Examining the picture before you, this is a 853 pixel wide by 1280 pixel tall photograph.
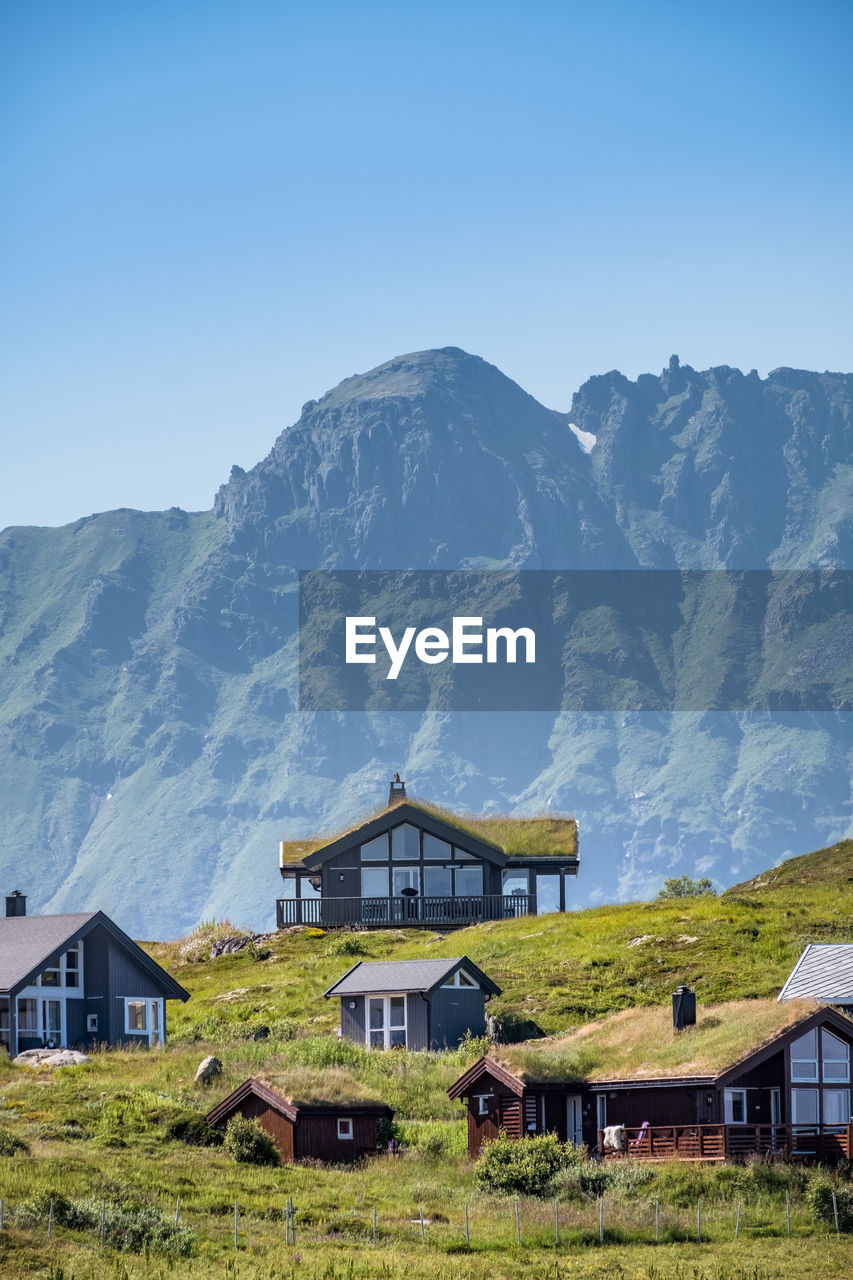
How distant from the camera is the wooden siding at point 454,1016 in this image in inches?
3051

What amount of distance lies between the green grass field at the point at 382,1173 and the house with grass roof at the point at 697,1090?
1.53 meters

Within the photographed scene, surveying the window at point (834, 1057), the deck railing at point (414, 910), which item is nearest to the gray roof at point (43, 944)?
the deck railing at point (414, 910)

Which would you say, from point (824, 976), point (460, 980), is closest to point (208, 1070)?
point (460, 980)

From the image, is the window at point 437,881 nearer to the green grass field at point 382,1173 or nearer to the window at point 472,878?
the window at point 472,878

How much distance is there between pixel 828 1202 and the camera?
183 ft

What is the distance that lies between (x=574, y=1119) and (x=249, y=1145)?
9.56 m

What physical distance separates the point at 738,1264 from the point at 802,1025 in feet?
38.2

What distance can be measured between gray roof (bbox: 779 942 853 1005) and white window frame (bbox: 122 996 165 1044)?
22.4 meters

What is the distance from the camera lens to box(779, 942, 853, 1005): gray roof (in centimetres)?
6988

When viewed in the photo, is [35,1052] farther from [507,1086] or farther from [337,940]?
[337,940]

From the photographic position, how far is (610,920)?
98750 mm

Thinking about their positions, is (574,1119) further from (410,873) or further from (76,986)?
(410,873)

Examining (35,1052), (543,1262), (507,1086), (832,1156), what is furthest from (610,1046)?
(35,1052)

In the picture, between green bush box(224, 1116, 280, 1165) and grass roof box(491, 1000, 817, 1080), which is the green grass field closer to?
green bush box(224, 1116, 280, 1165)
